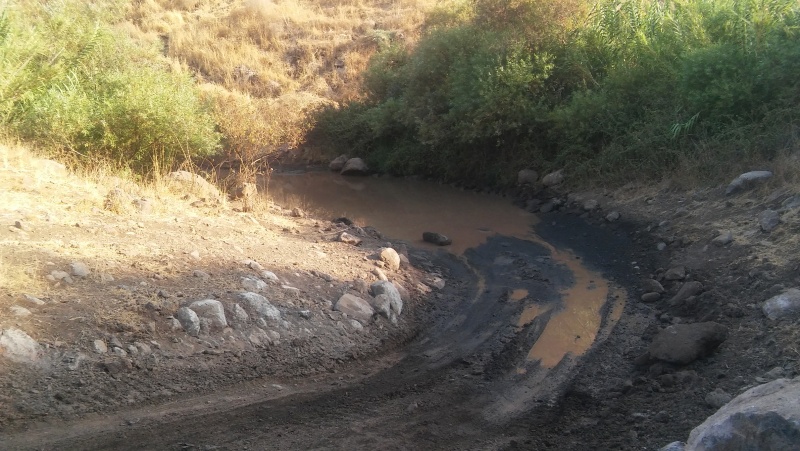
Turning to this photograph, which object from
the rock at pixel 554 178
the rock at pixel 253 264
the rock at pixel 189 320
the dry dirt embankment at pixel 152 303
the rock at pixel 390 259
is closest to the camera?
the dry dirt embankment at pixel 152 303

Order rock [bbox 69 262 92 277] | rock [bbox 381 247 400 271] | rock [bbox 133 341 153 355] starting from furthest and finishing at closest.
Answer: rock [bbox 381 247 400 271], rock [bbox 69 262 92 277], rock [bbox 133 341 153 355]

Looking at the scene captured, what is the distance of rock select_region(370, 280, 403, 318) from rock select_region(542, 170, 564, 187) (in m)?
7.69

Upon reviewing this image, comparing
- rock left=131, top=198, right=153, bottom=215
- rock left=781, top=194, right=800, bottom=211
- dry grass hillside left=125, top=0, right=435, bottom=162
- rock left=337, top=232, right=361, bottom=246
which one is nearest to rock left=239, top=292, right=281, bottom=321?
rock left=131, top=198, right=153, bottom=215

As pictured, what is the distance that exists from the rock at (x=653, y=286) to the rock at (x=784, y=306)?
5.35ft

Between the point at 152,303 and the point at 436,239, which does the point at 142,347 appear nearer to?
the point at 152,303

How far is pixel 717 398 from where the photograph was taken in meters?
5.00

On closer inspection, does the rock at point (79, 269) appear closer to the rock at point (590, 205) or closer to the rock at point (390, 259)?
the rock at point (390, 259)

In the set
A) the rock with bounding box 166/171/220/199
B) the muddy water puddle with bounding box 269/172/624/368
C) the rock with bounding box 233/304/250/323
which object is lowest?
the muddy water puddle with bounding box 269/172/624/368

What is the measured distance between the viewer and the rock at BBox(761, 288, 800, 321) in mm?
6062

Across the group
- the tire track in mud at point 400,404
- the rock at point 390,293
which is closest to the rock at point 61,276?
the tire track in mud at point 400,404

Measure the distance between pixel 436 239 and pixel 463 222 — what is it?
2006 mm

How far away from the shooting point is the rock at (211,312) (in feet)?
18.7

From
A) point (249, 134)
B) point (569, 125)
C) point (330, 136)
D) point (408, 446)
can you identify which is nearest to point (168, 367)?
point (408, 446)

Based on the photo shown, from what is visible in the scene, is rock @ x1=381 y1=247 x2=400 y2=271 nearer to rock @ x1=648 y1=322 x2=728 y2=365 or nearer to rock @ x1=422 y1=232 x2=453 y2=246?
rock @ x1=422 y1=232 x2=453 y2=246
